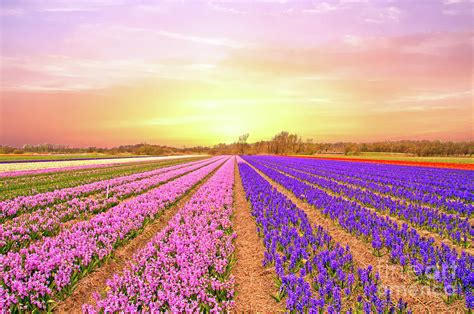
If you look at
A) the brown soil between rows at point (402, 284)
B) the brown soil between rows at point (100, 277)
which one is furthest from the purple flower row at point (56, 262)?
the brown soil between rows at point (402, 284)

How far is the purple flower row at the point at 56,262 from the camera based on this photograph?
16.1 ft

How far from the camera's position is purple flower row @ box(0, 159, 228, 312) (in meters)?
4.90

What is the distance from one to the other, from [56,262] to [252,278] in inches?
173

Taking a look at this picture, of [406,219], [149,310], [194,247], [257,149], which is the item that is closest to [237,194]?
[406,219]

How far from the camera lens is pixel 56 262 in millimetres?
5977

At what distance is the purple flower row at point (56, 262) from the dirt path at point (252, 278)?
11.3ft

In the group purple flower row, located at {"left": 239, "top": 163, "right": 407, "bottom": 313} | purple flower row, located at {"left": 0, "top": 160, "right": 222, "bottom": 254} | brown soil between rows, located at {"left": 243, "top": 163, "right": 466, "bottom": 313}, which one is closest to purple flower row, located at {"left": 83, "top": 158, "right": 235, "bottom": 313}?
purple flower row, located at {"left": 239, "top": 163, "right": 407, "bottom": 313}

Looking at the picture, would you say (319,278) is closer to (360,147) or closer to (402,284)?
(402,284)

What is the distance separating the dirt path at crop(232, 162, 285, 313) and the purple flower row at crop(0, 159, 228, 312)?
11.3 feet

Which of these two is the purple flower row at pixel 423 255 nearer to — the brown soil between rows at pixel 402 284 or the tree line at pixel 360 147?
the brown soil between rows at pixel 402 284

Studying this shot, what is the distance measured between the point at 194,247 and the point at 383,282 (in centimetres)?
454

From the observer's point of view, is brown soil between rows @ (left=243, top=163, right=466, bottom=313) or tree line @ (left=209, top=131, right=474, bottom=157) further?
tree line @ (left=209, top=131, right=474, bottom=157)

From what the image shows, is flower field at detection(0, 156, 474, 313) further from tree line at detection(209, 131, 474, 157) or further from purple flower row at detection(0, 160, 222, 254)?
tree line at detection(209, 131, 474, 157)

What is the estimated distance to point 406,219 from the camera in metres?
11.1
